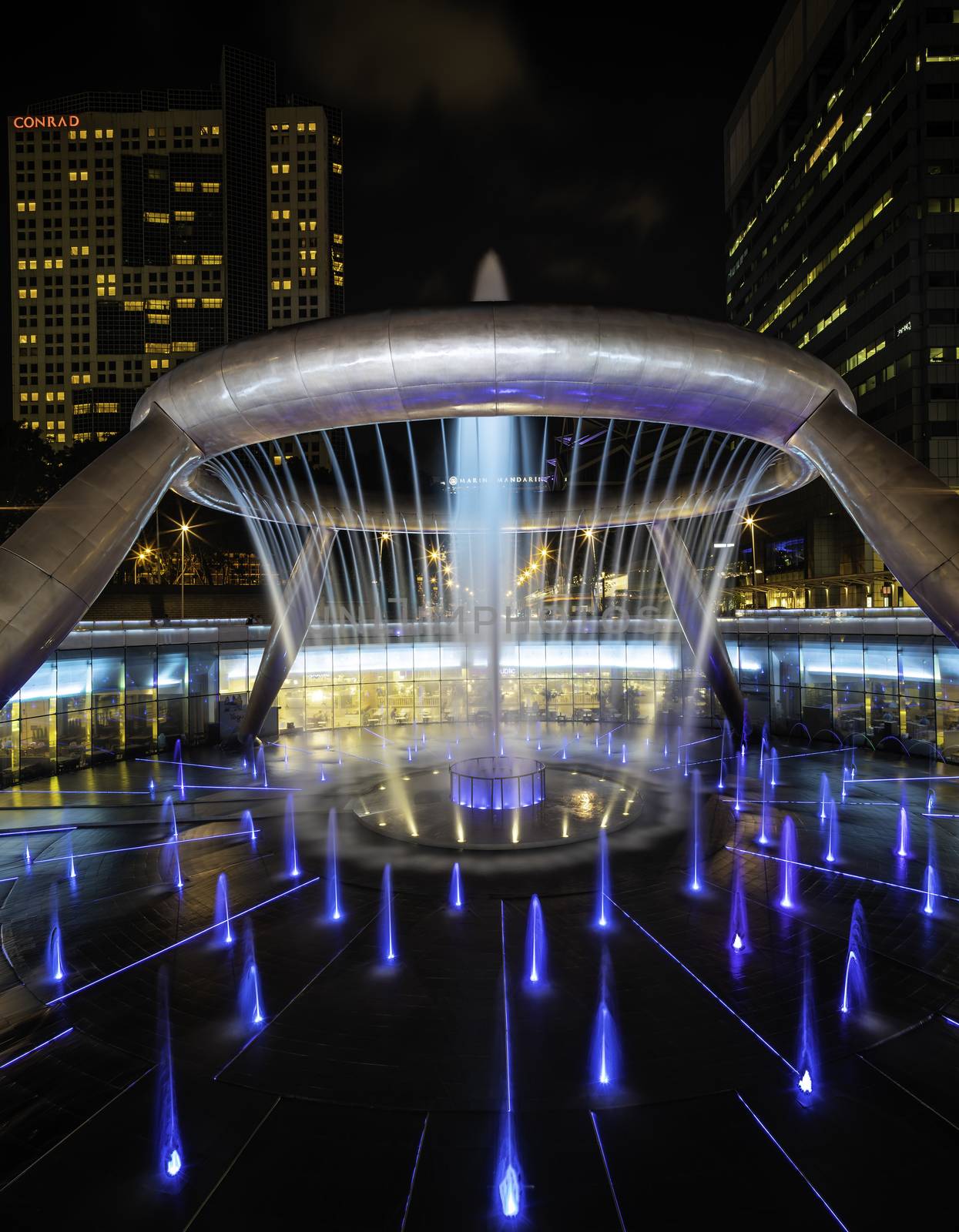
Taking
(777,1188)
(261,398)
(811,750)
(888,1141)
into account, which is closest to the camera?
(777,1188)

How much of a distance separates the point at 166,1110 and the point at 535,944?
533cm

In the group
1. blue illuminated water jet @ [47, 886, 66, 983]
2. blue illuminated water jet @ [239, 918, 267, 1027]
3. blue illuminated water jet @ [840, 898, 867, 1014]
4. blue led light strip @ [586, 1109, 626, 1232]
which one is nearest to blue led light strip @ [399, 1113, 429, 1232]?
blue led light strip @ [586, 1109, 626, 1232]

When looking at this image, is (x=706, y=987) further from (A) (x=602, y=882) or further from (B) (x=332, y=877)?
(B) (x=332, y=877)

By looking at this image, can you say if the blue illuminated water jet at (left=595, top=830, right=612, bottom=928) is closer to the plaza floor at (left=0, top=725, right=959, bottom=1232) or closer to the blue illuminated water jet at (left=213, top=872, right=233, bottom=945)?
the plaza floor at (left=0, top=725, right=959, bottom=1232)

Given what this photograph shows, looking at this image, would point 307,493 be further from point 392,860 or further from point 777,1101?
point 777,1101

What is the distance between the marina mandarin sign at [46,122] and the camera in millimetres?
146875

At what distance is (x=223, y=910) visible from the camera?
12.2 meters

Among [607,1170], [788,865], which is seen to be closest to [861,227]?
[788,865]

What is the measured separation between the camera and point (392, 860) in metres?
14.2

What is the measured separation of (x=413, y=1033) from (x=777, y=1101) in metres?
4.01

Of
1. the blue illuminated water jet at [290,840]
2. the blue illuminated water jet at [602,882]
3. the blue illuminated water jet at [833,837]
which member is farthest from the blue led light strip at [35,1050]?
the blue illuminated water jet at [833,837]

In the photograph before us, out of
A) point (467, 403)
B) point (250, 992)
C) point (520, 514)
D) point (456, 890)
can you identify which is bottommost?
point (250, 992)

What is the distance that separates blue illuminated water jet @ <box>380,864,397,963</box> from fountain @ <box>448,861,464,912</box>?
42.3 inches

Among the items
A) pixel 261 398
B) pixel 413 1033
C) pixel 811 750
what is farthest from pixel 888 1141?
pixel 811 750
